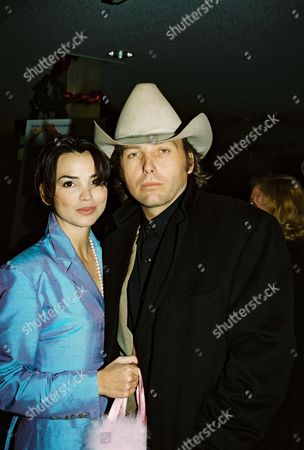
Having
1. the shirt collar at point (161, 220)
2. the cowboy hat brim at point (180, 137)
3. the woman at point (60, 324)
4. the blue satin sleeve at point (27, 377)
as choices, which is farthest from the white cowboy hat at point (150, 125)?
the blue satin sleeve at point (27, 377)

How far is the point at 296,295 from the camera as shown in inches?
93.5

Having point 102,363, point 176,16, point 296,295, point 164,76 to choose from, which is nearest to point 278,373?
point 102,363

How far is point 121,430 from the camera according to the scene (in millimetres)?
1517

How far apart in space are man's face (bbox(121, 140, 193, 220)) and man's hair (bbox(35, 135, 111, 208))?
10 centimetres

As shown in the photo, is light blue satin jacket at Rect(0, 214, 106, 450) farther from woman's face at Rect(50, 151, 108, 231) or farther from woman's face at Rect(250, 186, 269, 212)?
woman's face at Rect(250, 186, 269, 212)

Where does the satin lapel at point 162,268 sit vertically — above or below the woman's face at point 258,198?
below

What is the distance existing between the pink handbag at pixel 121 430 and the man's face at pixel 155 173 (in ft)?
1.90

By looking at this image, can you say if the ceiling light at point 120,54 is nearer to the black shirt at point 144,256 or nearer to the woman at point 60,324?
the woman at point 60,324

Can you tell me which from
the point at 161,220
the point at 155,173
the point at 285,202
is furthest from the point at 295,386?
the point at 155,173

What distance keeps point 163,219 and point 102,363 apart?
1.76 ft

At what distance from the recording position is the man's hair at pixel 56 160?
70.9 inches

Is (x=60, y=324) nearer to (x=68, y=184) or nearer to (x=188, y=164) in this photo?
(x=68, y=184)

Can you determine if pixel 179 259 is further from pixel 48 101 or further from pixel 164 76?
pixel 164 76

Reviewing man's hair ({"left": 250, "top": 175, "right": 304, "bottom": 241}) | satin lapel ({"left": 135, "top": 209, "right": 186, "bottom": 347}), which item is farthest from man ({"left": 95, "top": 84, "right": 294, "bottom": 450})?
man's hair ({"left": 250, "top": 175, "right": 304, "bottom": 241})
